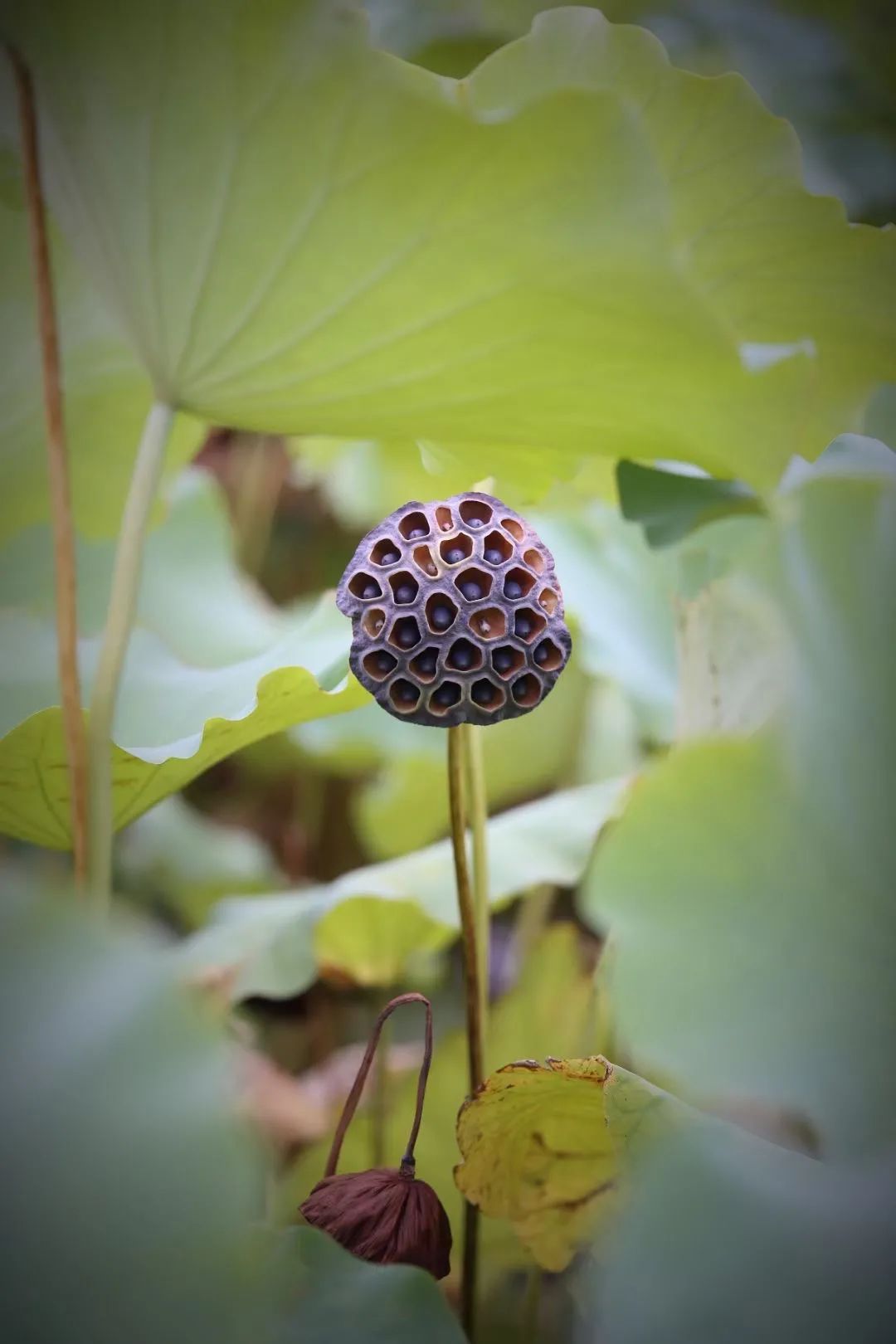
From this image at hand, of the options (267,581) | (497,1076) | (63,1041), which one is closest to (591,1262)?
(497,1076)

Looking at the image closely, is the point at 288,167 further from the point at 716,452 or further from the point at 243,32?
the point at 716,452

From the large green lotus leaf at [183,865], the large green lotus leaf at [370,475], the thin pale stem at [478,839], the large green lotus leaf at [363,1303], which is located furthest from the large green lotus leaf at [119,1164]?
the large green lotus leaf at [183,865]

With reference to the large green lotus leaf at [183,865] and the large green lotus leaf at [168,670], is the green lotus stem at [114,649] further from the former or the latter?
the large green lotus leaf at [183,865]

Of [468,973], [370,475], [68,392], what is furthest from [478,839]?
[370,475]

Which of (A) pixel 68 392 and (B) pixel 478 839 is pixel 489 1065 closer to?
(B) pixel 478 839

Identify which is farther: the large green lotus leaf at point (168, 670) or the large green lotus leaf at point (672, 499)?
the large green lotus leaf at point (672, 499)

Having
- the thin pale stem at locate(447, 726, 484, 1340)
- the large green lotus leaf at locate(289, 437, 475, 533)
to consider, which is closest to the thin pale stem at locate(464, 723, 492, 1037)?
the thin pale stem at locate(447, 726, 484, 1340)

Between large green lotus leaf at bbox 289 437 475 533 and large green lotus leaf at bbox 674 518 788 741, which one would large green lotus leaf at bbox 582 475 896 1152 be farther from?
large green lotus leaf at bbox 289 437 475 533
